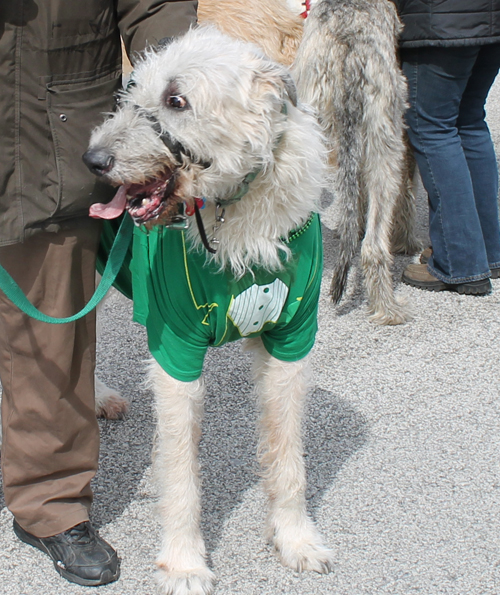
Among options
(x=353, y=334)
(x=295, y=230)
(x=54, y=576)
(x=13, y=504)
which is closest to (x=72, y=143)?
(x=295, y=230)

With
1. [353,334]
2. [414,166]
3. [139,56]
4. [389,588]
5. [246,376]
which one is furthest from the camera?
[414,166]

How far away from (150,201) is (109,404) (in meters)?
1.78

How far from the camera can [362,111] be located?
423cm

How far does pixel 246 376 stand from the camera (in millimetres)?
3951

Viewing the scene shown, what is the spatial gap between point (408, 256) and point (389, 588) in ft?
11.1

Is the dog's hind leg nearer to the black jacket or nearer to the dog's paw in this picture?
the dog's paw

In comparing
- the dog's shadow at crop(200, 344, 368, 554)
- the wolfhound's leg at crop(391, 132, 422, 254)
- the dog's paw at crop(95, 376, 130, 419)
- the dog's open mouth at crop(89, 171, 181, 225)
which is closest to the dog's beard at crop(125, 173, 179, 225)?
the dog's open mouth at crop(89, 171, 181, 225)

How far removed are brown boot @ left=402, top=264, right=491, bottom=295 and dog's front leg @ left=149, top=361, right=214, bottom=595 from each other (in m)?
2.81

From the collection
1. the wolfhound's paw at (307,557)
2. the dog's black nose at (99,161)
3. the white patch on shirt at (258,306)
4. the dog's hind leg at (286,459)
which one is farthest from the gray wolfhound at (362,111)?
the dog's black nose at (99,161)

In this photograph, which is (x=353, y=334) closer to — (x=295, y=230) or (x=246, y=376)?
(x=246, y=376)

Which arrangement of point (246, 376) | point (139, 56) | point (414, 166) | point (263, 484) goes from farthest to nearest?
point (414, 166), point (246, 376), point (263, 484), point (139, 56)

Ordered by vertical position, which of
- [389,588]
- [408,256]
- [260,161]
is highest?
[260,161]

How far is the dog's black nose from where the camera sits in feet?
6.42

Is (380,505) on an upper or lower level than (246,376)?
upper
